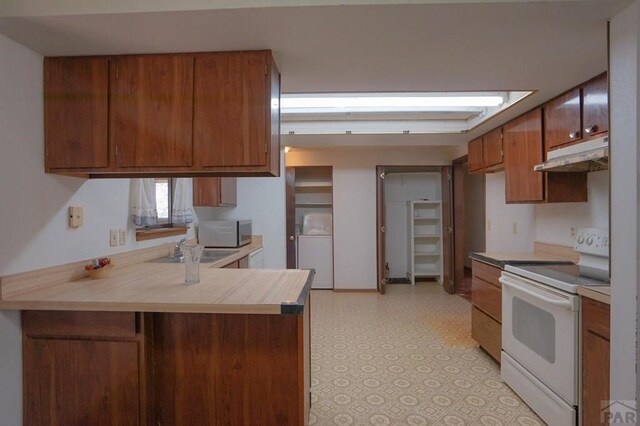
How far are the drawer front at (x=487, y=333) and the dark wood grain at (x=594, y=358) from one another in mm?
861

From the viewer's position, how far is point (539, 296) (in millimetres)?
1907

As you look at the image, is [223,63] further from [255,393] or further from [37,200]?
[255,393]

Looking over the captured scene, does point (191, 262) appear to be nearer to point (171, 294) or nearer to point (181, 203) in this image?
point (171, 294)

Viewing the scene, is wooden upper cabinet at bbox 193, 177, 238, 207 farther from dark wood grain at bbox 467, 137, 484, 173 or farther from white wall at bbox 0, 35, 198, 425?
dark wood grain at bbox 467, 137, 484, 173

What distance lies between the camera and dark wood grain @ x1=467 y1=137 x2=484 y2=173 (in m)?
3.32

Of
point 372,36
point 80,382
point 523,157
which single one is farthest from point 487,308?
point 80,382

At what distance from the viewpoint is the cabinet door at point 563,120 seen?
207 centimetres

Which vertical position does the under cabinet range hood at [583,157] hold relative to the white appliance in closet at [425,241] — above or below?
above

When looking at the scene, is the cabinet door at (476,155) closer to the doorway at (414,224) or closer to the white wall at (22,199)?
the doorway at (414,224)

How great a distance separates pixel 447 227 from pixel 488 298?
95.8 inches

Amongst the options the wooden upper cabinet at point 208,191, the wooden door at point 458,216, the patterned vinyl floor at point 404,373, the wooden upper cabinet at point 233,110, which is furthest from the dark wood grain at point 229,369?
the wooden door at point 458,216

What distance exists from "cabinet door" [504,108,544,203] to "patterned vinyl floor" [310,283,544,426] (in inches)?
57.5

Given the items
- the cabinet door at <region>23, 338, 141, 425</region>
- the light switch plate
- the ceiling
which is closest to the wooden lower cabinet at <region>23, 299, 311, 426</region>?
the cabinet door at <region>23, 338, 141, 425</region>

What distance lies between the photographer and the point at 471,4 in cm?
123
